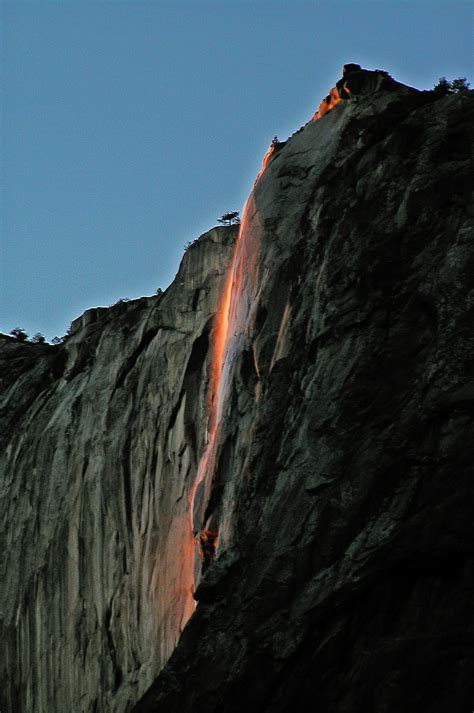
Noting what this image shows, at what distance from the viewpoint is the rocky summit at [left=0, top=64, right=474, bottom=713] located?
87.1 feet

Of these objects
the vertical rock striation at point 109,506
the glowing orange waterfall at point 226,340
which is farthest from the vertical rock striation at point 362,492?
the vertical rock striation at point 109,506

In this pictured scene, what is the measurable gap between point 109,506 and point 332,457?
7.18 metres

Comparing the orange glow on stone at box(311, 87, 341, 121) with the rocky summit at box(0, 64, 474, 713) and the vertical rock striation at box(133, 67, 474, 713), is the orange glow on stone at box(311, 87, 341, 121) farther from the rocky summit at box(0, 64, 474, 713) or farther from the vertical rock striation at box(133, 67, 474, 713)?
the vertical rock striation at box(133, 67, 474, 713)

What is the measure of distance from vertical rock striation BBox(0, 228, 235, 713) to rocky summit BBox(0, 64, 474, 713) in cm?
11

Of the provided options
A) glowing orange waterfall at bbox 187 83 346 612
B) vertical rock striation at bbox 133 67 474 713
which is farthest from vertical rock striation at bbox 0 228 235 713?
vertical rock striation at bbox 133 67 474 713

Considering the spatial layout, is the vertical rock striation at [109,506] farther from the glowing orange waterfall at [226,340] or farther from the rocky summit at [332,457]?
the glowing orange waterfall at [226,340]

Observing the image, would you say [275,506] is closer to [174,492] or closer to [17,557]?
[174,492]

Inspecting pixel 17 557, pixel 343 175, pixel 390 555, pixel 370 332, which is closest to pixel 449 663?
pixel 390 555

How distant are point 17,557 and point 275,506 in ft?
32.5

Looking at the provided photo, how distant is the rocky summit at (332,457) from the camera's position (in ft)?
87.1

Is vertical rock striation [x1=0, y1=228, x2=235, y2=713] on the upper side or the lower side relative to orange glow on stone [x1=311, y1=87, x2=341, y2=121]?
lower

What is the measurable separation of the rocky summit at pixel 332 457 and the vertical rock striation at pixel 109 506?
0.11 metres

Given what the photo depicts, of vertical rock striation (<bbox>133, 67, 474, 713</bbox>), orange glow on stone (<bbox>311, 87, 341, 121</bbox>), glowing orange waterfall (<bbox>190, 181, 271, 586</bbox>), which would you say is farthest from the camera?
orange glow on stone (<bbox>311, 87, 341, 121</bbox>)

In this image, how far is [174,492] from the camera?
3102cm
